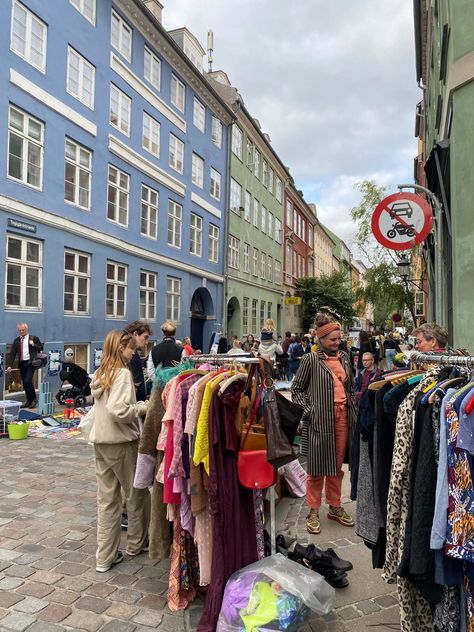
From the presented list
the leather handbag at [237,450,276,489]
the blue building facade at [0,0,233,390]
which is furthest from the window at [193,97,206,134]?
the leather handbag at [237,450,276,489]

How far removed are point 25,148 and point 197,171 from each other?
11671 mm

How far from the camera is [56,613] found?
3.19 meters

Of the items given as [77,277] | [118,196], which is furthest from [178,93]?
[77,277]

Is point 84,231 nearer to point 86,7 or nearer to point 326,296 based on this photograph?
point 86,7

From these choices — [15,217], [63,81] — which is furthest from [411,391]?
[63,81]

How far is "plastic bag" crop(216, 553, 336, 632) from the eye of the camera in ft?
8.60

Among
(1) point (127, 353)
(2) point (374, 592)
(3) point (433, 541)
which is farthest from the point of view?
(1) point (127, 353)

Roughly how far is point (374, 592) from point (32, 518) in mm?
3321

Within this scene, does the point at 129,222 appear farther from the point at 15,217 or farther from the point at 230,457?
the point at 230,457

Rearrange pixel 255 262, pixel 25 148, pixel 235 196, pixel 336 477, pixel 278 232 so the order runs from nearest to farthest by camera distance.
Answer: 1. pixel 336 477
2. pixel 25 148
3. pixel 235 196
4. pixel 255 262
5. pixel 278 232

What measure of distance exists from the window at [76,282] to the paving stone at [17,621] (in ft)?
37.8

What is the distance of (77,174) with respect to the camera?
14484 mm

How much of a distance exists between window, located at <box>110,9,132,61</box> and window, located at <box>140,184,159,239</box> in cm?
458

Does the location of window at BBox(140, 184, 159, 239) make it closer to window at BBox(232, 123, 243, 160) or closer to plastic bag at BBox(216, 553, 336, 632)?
window at BBox(232, 123, 243, 160)
